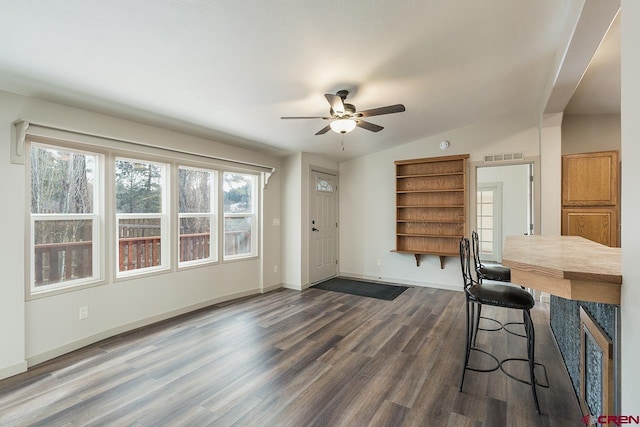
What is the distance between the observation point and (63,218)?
2900mm

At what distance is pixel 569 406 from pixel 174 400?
2.72m

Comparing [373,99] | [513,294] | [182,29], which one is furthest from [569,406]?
[182,29]

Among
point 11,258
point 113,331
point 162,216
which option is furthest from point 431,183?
point 11,258

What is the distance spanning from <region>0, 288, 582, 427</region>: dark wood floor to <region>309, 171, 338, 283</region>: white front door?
6.64ft

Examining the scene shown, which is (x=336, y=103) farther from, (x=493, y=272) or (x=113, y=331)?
(x=113, y=331)

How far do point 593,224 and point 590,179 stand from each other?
1.95 ft

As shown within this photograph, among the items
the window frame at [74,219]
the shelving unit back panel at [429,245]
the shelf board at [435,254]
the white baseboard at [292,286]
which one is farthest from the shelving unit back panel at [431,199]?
the window frame at [74,219]

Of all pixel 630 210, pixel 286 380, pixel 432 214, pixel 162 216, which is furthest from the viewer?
pixel 432 214

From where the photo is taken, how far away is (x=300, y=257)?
513 cm

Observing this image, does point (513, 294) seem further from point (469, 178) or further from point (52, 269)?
point (52, 269)

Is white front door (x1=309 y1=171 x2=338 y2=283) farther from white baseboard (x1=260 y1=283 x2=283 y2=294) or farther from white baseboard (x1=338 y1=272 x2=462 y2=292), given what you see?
white baseboard (x1=260 y1=283 x2=283 y2=294)

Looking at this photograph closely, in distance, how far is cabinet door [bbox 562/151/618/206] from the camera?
3.76 metres

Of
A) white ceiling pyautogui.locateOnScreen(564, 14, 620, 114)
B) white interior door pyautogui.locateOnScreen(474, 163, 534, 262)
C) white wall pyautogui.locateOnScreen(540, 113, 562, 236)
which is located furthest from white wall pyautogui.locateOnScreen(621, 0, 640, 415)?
white interior door pyautogui.locateOnScreen(474, 163, 534, 262)

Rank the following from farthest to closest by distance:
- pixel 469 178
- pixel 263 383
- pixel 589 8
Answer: pixel 469 178 < pixel 263 383 < pixel 589 8
